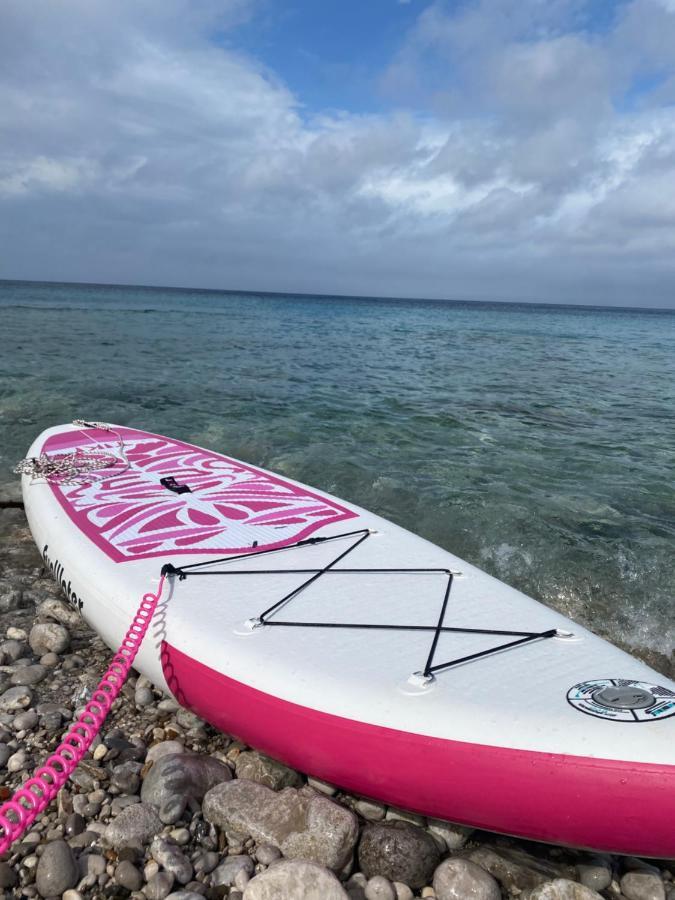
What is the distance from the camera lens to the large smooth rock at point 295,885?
2.79 m

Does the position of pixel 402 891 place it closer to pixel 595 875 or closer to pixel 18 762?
pixel 595 875

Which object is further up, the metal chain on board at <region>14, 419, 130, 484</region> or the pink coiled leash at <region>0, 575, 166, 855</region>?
the metal chain on board at <region>14, 419, 130, 484</region>

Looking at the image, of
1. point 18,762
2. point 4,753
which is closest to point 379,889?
point 18,762

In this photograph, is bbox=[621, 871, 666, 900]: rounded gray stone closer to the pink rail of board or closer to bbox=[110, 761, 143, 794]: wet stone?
the pink rail of board

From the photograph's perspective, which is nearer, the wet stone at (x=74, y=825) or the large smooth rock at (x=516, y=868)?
the large smooth rock at (x=516, y=868)

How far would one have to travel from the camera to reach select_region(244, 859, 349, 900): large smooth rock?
279 cm

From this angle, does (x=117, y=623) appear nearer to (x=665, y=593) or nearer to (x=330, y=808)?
(x=330, y=808)

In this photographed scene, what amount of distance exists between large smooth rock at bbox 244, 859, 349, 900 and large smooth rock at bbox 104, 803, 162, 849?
0.68 meters

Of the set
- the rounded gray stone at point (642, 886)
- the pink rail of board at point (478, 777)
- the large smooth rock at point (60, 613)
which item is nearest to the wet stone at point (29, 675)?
the large smooth rock at point (60, 613)

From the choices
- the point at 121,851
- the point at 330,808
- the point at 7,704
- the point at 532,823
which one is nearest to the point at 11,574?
the point at 7,704

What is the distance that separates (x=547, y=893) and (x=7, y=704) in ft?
11.2

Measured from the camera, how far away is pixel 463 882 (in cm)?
298

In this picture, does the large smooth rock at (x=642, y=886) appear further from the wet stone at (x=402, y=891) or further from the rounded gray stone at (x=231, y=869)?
the rounded gray stone at (x=231, y=869)

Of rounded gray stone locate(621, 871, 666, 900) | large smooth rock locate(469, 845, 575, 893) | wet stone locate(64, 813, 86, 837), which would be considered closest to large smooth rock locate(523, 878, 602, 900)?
large smooth rock locate(469, 845, 575, 893)
